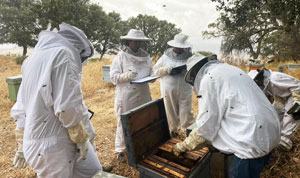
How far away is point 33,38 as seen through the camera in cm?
2338

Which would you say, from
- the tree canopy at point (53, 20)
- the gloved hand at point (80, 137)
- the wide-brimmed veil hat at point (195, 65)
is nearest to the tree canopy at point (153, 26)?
the tree canopy at point (53, 20)

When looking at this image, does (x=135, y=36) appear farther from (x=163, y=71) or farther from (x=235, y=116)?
(x=235, y=116)

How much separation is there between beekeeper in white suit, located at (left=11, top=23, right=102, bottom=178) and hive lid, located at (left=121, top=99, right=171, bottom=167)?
48 cm

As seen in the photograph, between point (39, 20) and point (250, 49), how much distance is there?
69.6 feet

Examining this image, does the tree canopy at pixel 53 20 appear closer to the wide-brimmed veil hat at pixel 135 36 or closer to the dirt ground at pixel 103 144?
the dirt ground at pixel 103 144

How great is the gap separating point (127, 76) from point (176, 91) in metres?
1.30

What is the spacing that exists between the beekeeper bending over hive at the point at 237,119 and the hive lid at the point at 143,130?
0.67 meters

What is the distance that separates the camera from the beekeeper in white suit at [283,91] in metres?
3.10

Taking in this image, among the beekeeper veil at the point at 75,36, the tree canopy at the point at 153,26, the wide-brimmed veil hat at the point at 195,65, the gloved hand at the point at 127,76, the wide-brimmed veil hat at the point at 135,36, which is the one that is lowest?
the gloved hand at the point at 127,76

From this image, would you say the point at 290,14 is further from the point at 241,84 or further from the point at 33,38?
the point at 33,38

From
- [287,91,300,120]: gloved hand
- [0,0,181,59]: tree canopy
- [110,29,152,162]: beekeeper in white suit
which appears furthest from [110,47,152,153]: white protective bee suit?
[0,0,181,59]: tree canopy

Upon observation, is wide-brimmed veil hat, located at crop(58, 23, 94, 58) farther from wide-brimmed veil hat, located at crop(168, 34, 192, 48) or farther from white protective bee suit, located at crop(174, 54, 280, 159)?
wide-brimmed veil hat, located at crop(168, 34, 192, 48)

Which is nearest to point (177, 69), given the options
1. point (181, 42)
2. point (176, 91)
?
point (176, 91)

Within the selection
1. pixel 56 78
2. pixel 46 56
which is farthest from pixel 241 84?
pixel 46 56
